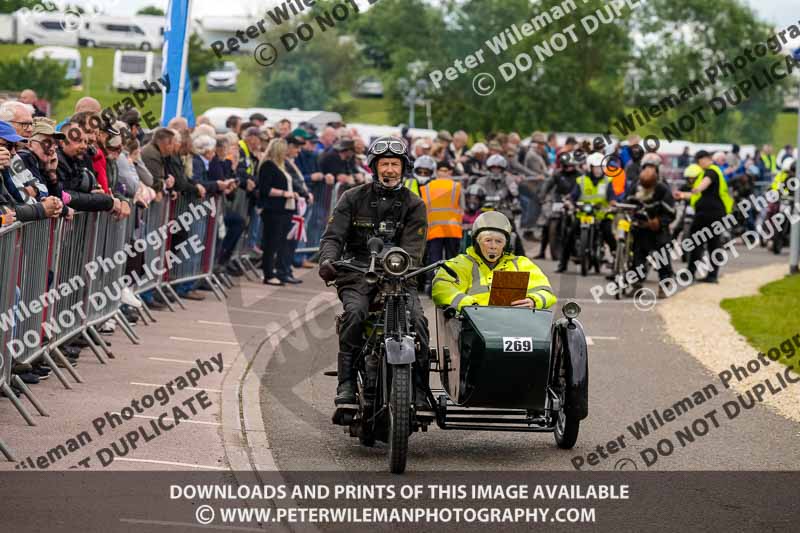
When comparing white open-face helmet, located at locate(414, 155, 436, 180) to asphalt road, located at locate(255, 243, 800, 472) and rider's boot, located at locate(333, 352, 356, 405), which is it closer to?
asphalt road, located at locate(255, 243, 800, 472)

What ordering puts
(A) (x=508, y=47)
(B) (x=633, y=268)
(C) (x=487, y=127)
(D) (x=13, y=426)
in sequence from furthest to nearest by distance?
(C) (x=487, y=127) → (A) (x=508, y=47) → (B) (x=633, y=268) → (D) (x=13, y=426)

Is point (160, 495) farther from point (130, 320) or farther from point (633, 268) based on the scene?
point (633, 268)

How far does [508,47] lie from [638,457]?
65.8m

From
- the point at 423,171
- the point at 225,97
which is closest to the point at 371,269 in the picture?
the point at 423,171

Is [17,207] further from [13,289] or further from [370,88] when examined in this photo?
[370,88]

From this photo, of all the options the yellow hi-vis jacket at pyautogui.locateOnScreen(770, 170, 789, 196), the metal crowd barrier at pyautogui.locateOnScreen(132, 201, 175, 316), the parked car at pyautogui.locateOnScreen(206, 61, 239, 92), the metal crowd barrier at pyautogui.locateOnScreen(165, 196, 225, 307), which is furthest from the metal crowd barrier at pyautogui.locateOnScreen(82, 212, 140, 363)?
the parked car at pyautogui.locateOnScreen(206, 61, 239, 92)

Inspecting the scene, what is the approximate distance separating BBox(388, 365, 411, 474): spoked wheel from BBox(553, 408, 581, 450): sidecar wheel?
1423 mm

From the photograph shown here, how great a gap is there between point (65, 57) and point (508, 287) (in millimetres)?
62354

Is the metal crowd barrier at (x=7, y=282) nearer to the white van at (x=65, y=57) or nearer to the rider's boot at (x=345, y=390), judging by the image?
the rider's boot at (x=345, y=390)

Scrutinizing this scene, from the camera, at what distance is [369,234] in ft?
34.0

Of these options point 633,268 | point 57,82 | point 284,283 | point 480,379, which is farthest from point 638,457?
point 57,82

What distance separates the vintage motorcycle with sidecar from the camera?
30.6 ft

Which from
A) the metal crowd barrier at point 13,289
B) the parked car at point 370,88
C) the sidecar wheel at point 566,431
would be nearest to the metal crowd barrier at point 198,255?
the metal crowd barrier at point 13,289

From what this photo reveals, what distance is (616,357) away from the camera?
1547cm
